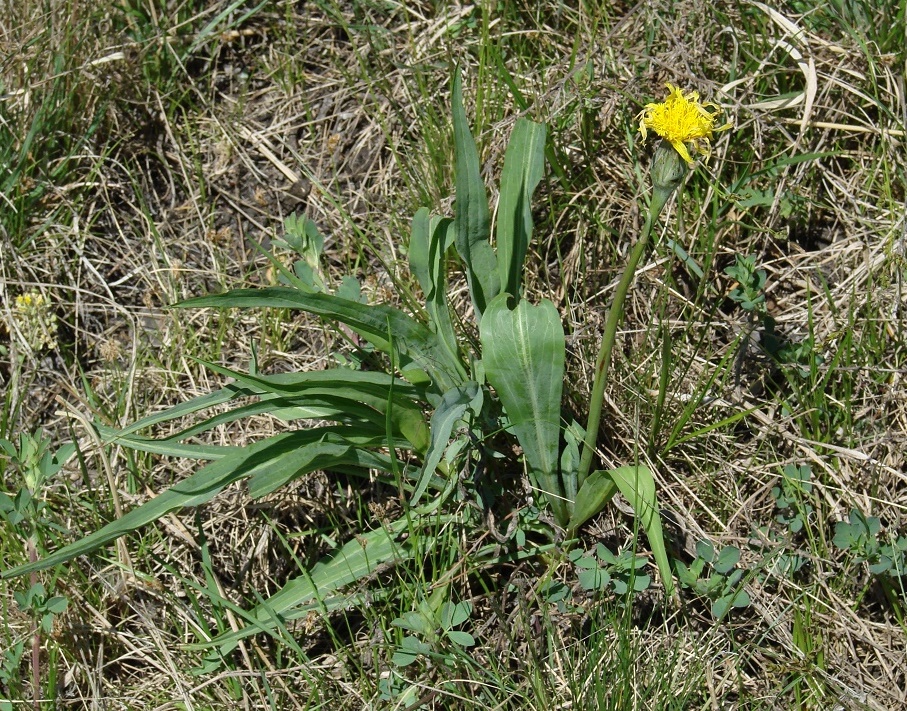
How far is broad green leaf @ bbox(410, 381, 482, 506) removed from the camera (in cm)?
169

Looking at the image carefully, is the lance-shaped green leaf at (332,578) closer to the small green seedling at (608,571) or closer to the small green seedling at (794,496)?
the small green seedling at (608,571)

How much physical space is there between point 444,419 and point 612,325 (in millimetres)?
379

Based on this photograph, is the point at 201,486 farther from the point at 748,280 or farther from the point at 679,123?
the point at 748,280

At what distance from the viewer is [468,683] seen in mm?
1951

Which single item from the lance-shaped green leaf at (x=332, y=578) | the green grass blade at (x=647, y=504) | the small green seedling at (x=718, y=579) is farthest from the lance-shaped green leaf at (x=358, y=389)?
the small green seedling at (x=718, y=579)

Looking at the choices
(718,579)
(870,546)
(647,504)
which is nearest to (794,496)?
(870,546)

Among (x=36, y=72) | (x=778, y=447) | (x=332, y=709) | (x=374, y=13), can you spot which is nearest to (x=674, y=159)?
(x=778, y=447)

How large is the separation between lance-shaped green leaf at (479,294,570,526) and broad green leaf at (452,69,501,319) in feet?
0.47

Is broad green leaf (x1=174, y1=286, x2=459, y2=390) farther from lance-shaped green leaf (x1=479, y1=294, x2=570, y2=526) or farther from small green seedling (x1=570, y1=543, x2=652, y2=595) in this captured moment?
small green seedling (x1=570, y1=543, x2=652, y2=595)

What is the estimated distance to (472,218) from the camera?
197 centimetres

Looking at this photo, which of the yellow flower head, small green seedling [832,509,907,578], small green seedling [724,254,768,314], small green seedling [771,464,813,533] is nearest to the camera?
the yellow flower head

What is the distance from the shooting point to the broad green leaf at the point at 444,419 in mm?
1694

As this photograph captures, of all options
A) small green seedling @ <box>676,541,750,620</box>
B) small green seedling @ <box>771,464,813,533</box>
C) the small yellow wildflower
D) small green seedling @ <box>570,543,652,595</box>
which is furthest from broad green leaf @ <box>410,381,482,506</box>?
the small yellow wildflower

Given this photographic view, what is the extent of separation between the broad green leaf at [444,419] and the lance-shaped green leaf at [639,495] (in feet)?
0.97
